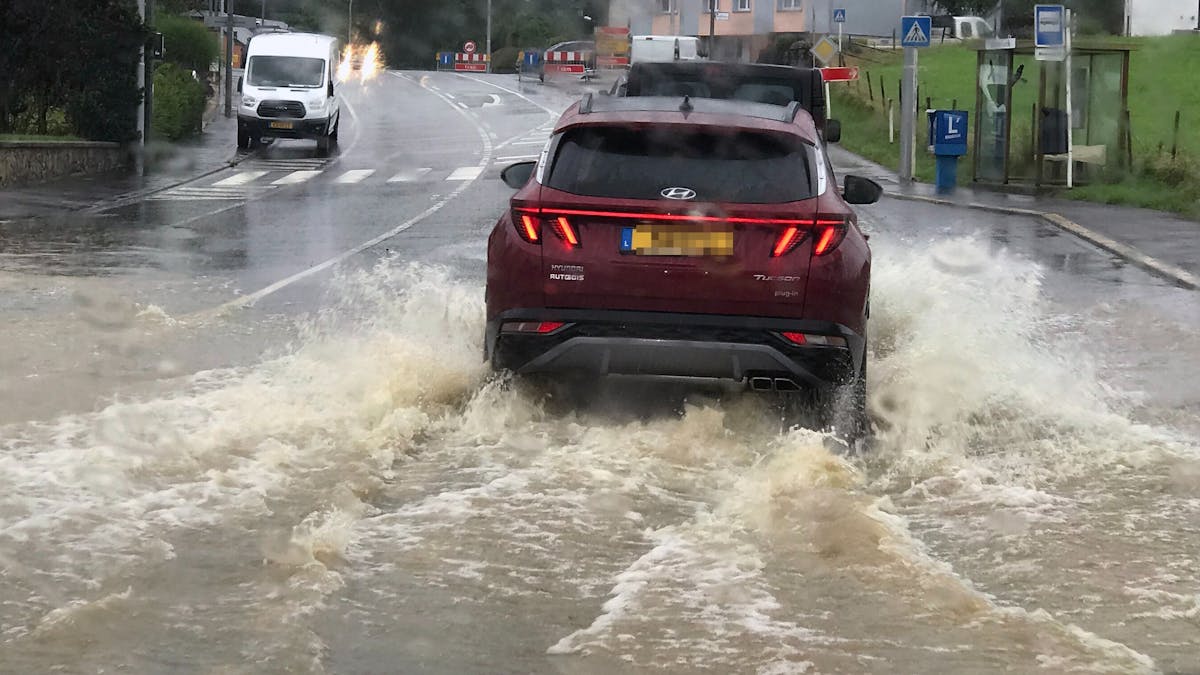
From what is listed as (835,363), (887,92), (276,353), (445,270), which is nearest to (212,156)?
(887,92)

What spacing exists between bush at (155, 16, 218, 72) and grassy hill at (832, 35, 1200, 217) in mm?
16964

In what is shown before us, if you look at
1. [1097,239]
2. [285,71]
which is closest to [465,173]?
[285,71]

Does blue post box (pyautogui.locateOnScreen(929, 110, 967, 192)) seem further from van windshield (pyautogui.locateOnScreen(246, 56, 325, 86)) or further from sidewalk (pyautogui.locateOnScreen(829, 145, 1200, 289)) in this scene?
van windshield (pyautogui.locateOnScreen(246, 56, 325, 86))

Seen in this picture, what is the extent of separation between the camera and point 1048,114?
26000 millimetres

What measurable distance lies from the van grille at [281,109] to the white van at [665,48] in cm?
1780

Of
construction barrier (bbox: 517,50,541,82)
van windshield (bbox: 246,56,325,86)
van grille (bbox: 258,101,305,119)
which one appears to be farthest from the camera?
van windshield (bbox: 246,56,325,86)

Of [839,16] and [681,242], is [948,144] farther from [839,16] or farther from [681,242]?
[681,242]

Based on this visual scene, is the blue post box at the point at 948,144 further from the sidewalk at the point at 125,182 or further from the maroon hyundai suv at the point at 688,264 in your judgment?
the maroon hyundai suv at the point at 688,264

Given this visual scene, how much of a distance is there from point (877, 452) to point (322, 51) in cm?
3305

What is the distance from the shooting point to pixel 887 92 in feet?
144

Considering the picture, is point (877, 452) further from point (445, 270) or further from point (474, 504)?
point (445, 270)

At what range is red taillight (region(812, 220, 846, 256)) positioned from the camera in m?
7.42

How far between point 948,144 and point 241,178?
12.2m

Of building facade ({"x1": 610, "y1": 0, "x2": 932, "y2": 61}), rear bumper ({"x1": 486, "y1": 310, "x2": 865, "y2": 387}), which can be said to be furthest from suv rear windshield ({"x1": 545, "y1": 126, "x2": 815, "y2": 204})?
building facade ({"x1": 610, "y1": 0, "x2": 932, "y2": 61})
